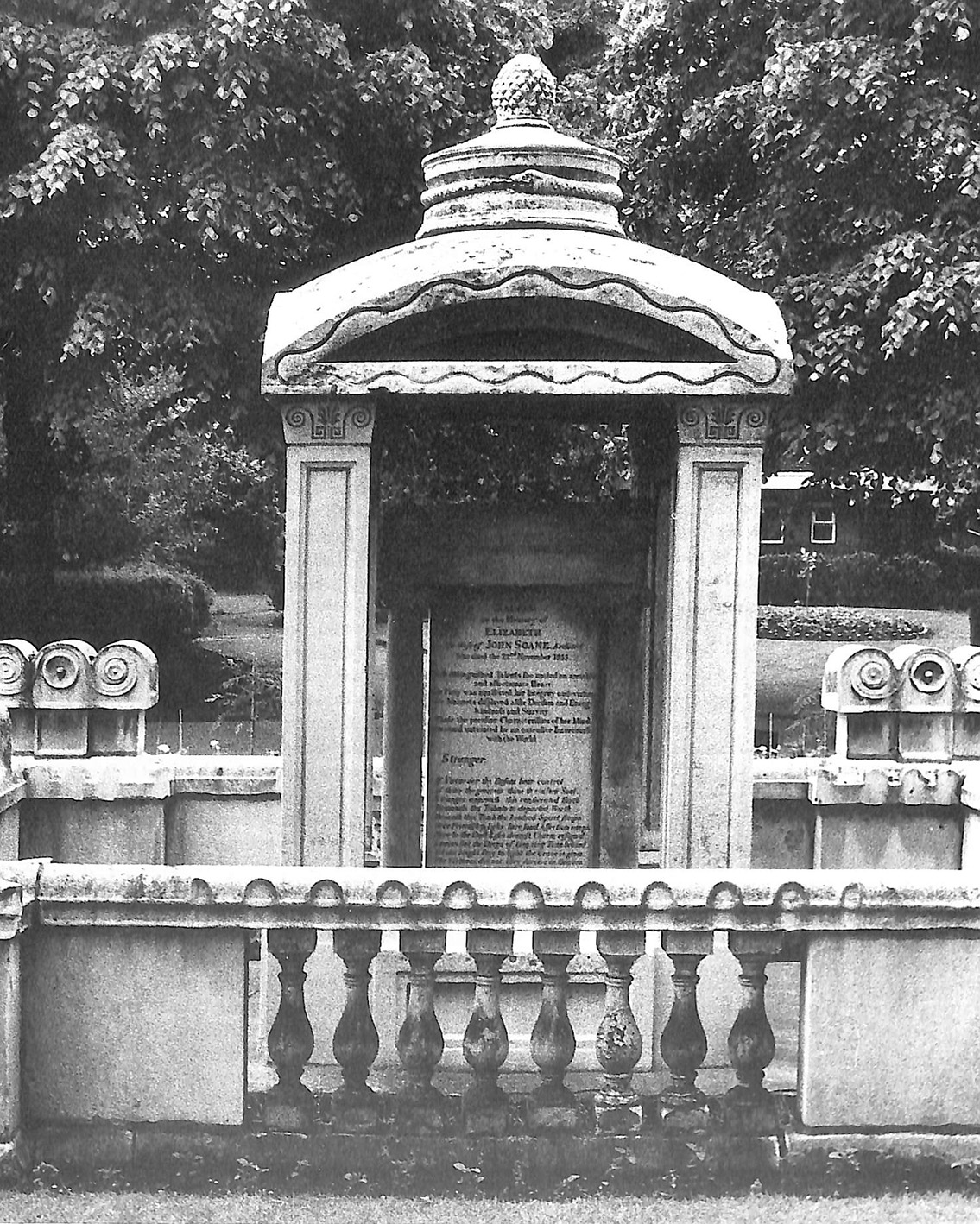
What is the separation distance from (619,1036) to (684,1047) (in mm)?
215

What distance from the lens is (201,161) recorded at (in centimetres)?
1424

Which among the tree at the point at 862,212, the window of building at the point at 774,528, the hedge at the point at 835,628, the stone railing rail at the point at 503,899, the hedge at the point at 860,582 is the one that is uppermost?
the tree at the point at 862,212

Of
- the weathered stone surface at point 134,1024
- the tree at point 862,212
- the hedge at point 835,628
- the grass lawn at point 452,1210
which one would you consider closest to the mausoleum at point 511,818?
the weathered stone surface at point 134,1024

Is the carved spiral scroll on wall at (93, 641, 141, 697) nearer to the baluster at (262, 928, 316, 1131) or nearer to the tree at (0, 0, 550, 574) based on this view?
the baluster at (262, 928, 316, 1131)

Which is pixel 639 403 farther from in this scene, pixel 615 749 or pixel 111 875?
pixel 111 875

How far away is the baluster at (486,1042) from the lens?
4.62m

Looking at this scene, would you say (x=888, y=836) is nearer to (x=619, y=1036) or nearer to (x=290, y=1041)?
(x=619, y=1036)

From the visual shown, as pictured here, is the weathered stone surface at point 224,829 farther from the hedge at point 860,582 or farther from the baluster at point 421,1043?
the hedge at point 860,582

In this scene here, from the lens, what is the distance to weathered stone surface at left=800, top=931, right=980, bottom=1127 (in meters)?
4.56

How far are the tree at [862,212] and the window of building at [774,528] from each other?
1943cm

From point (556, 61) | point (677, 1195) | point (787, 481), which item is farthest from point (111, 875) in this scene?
point (787, 481)

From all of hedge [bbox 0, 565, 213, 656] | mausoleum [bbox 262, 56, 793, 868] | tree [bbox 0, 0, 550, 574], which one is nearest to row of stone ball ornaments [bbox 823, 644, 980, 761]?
mausoleum [bbox 262, 56, 793, 868]

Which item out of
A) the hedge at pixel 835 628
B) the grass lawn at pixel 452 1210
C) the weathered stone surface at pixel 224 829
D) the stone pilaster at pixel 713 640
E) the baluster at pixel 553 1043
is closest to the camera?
the grass lawn at pixel 452 1210

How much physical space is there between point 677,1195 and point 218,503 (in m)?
22.1
